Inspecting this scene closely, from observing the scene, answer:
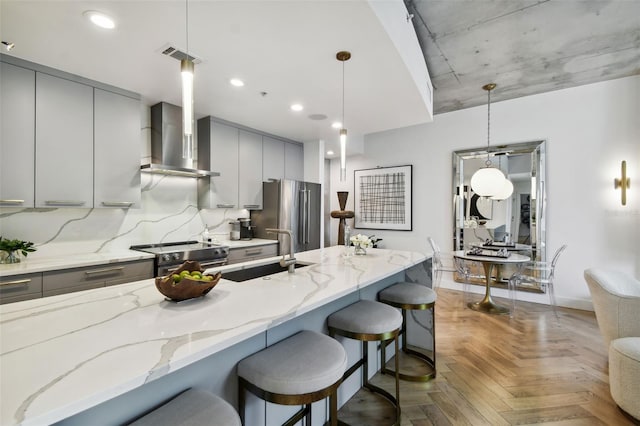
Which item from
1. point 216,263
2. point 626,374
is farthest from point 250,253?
point 626,374

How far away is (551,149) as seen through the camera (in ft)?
12.8

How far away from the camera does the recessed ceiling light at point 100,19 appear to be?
170cm

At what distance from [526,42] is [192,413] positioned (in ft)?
12.4

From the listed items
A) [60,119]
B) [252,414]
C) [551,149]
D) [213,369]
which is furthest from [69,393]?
[551,149]

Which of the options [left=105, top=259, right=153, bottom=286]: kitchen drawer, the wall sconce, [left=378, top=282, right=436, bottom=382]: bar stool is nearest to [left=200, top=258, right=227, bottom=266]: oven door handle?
[left=105, top=259, right=153, bottom=286]: kitchen drawer

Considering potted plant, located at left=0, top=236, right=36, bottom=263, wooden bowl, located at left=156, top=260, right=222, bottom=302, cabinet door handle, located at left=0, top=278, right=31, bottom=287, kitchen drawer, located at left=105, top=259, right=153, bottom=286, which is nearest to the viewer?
wooden bowl, located at left=156, top=260, right=222, bottom=302

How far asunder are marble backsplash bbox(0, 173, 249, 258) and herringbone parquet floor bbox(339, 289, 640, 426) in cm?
276

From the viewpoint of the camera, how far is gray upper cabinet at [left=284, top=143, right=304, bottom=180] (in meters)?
4.56

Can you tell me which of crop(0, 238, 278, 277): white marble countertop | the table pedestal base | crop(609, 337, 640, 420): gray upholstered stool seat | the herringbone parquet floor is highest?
crop(0, 238, 278, 277): white marble countertop

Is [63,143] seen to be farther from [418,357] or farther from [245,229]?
[418,357]

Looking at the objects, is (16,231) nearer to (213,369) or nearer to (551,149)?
(213,369)

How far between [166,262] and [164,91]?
1.69 meters

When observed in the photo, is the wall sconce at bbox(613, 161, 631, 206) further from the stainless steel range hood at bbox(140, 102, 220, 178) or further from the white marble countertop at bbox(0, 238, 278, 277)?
the white marble countertop at bbox(0, 238, 278, 277)

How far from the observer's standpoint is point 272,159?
4.32 meters
